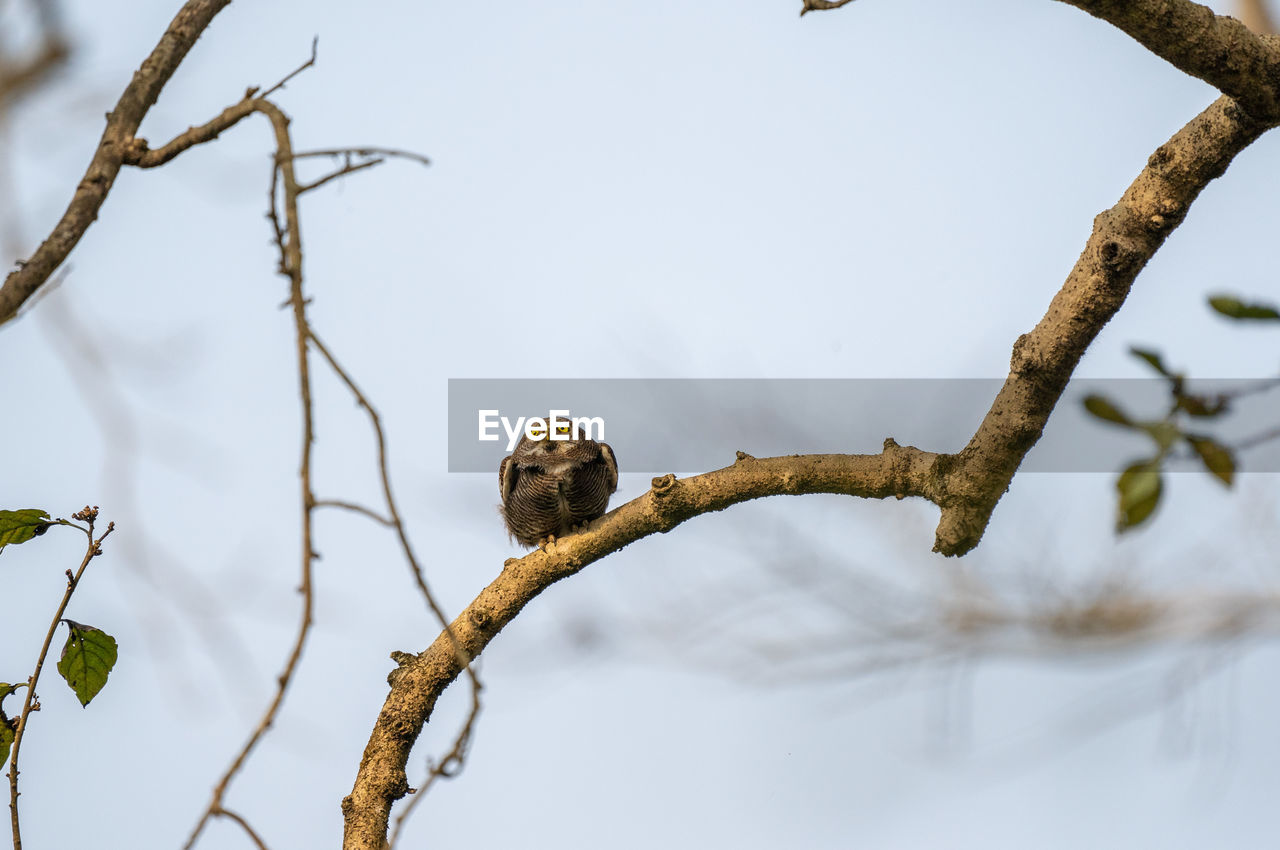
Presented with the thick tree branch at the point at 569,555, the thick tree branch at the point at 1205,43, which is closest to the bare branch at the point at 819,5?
the thick tree branch at the point at 1205,43

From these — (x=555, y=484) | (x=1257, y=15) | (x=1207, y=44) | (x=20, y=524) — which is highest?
(x=1257, y=15)

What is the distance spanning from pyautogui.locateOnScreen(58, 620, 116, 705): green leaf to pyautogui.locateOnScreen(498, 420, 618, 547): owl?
278 centimetres

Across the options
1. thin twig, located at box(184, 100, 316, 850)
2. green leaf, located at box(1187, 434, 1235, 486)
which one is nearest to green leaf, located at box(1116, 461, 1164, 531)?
A: green leaf, located at box(1187, 434, 1235, 486)

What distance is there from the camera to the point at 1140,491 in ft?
4.80

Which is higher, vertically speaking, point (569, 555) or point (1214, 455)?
point (569, 555)

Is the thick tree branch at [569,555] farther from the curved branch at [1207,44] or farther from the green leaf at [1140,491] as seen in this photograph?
the green leaf at [1140,491]

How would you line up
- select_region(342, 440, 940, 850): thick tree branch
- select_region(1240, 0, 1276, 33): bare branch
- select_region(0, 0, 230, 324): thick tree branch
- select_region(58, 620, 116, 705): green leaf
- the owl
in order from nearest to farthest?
select_region(0, 0, 230, 324): thick tree branch → select_region(58, 620, 116, 705): green leaf → select_region(342, 440, 940, 850): thick tree branch → the owl → select_region(1240, 0, 1276, 33): bare branch

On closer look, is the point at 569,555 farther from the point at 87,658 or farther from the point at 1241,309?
the point at 1241,309

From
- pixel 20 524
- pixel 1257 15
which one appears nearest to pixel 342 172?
pixel 20 524

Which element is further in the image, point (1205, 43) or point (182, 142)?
point (1205, 43)

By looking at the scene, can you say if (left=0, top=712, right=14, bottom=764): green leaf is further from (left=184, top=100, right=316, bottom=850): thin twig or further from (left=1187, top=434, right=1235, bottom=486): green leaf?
(left=1187, top=434, right=1235, bottom=486): green leaf

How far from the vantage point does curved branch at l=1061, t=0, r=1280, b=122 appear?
2.76 meters

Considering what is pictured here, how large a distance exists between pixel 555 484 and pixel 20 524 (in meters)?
2.99

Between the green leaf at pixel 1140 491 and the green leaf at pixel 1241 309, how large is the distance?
24 cm
